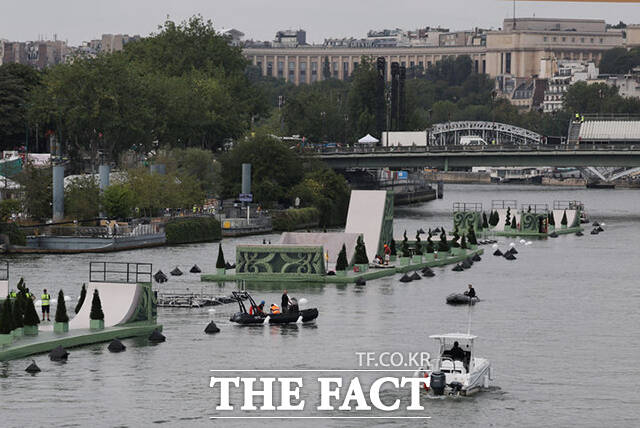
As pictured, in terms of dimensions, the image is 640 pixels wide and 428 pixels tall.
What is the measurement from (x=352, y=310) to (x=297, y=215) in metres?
73.2

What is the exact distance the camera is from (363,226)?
113m

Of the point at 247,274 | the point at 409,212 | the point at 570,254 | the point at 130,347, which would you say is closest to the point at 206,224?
the point at 570,254

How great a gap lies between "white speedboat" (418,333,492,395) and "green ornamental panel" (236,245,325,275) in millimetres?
38549

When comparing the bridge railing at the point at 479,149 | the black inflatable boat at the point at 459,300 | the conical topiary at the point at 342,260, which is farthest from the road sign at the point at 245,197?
the black inflatable boat at the point at 459,300

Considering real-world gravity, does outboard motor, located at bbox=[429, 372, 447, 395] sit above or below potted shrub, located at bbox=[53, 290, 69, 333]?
below

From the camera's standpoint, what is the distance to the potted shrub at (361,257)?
106 metres

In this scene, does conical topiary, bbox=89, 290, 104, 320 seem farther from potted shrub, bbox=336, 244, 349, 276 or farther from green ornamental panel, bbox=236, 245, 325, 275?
potted shrub, bbox=336, 244, 349, 276

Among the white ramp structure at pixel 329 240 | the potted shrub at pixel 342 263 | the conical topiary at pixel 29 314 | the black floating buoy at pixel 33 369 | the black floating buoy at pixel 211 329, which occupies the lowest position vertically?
the black floating buoy at pixel 33 369

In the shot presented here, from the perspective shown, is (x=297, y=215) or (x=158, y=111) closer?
(x=297, y=215)

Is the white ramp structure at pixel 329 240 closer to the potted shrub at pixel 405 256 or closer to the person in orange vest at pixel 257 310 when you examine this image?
the potted shrub at pixel 405 256

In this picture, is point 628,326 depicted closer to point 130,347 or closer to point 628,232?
point 130,347

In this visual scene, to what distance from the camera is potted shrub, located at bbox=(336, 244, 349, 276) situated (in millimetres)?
103000

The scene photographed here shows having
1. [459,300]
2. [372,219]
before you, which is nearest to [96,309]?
[459,300]

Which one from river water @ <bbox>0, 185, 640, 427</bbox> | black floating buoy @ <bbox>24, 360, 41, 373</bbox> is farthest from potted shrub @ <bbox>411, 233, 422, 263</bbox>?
black floating buoy @ <bbox>24, 360, 41, 373</bbox>
